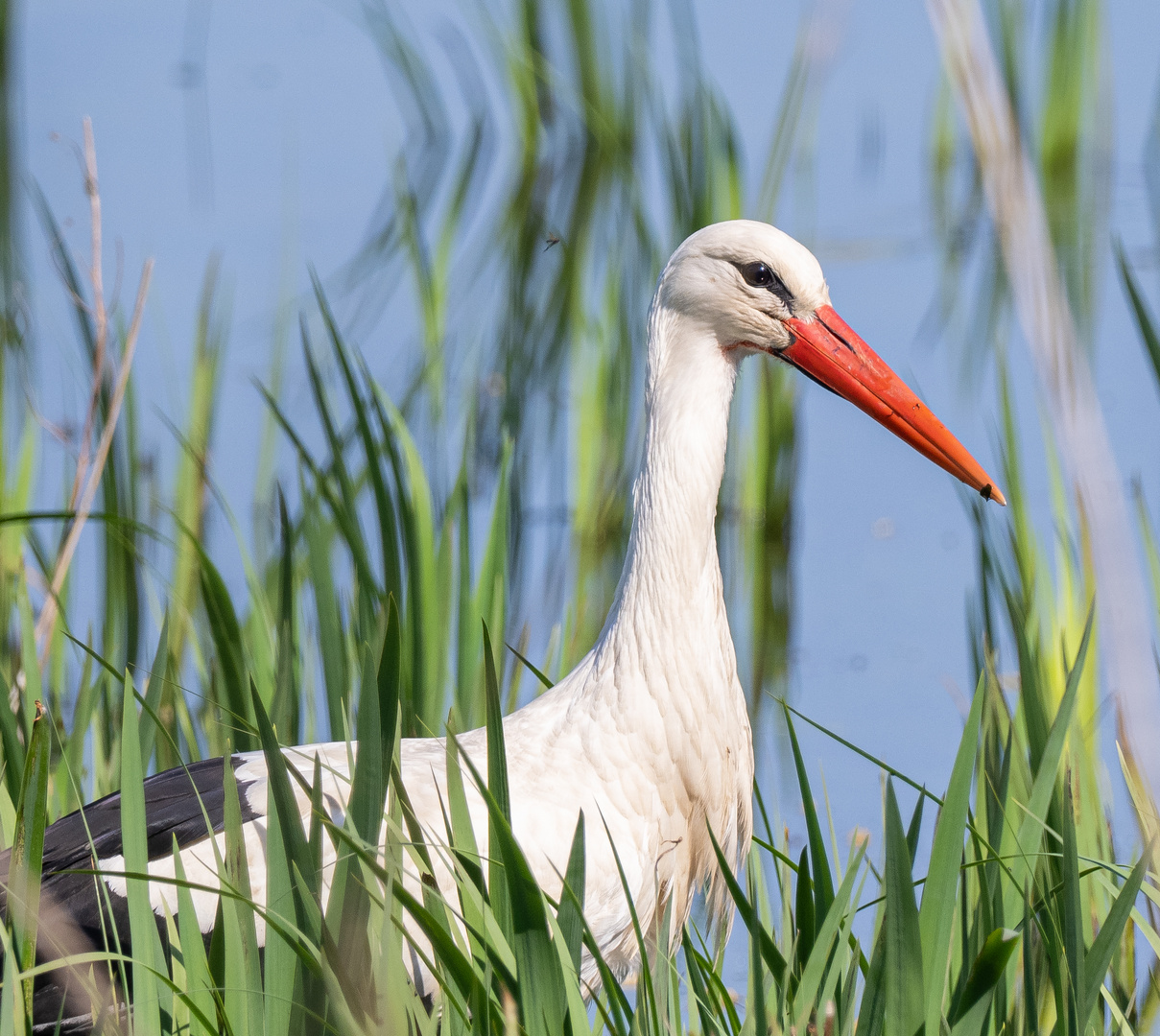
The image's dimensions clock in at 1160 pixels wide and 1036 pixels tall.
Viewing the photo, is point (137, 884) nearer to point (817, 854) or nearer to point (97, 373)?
point (817, 854)

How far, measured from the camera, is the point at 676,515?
1845 mm

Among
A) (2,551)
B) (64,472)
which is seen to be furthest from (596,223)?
(2,551)

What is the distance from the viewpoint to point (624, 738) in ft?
5.93

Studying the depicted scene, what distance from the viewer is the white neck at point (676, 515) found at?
6.04 feet

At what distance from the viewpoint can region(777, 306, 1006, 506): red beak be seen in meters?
1.96

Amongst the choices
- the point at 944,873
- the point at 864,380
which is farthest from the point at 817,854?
the point at 864,380

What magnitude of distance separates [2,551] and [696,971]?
1.83 meters

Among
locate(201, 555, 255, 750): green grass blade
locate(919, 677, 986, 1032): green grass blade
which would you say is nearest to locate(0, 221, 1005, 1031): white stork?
locate(201, 555, 255, 750): green grass blade

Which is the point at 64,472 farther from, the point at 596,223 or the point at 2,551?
the point at 596,223

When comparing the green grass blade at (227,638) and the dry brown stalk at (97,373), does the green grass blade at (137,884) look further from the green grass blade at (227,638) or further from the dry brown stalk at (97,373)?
the dry brown stalk at (97,373)

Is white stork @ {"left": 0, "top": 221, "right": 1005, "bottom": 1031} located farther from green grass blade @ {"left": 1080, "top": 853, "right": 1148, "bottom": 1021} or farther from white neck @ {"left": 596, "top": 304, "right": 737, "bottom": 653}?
green grass blade @ {"left": 1080, "top": 853, "right": 1148, "bottom": 1021}

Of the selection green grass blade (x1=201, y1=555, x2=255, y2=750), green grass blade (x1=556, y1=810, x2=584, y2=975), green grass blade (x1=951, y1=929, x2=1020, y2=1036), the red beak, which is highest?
the red beak

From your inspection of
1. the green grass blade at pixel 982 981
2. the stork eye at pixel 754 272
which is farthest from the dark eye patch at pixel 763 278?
the green grass blade at pixel 982 981

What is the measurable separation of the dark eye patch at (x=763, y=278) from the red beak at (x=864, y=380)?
0.15ft
